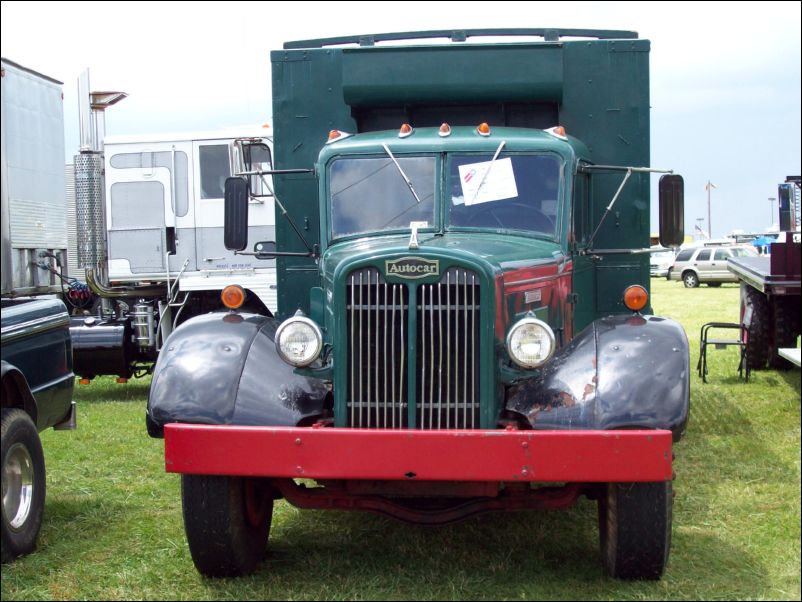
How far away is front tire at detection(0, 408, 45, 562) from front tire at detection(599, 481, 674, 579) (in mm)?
3283

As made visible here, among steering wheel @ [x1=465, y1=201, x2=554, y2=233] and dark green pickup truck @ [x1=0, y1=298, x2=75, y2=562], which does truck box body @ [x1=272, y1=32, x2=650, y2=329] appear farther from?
dark green pickup truck @ [x1=0, y1=298, x2=75, y2=562]

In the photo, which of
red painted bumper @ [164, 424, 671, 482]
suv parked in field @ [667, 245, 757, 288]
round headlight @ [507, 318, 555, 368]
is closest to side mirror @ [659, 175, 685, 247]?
round headlight @ [507, 318, 555, 368]

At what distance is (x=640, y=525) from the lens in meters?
4.91

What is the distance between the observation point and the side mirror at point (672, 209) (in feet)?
21.3

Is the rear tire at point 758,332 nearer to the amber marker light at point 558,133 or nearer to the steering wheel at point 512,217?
the amber marker light at point 558,133

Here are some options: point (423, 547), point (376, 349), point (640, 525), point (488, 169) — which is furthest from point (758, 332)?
point (376, 349)

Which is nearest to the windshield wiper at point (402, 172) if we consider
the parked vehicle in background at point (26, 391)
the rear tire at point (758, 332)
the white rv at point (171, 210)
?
the parked vehicle in background at point (26, 391)

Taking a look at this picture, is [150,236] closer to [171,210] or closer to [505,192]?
[171,210]

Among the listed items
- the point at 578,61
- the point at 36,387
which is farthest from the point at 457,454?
the point at 578,61

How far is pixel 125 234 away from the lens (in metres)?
12.9

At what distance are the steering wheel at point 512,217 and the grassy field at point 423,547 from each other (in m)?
1.81

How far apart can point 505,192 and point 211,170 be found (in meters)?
7.36

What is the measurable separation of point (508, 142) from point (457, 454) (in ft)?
7.54

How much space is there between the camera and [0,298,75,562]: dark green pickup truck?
5875 mm
